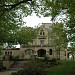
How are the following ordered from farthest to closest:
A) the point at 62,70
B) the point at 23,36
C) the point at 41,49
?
1. the point at 41,49
2. the point at 23,36
3. the point at 62,70

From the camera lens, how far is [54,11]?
768 inches

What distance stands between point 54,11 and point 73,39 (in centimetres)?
1243

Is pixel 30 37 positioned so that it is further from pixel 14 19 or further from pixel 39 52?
pixel 39 52

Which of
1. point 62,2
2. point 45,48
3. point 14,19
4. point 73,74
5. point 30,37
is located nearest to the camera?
point 62,2

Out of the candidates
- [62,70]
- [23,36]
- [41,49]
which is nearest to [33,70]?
[62,70]

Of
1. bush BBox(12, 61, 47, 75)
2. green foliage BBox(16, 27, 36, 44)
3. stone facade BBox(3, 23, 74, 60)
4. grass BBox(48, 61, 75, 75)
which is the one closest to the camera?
bush BBox(12, 61, 47, 75)

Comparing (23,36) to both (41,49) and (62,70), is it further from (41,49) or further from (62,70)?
(41,49)

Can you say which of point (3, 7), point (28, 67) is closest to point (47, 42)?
point (28, 67)

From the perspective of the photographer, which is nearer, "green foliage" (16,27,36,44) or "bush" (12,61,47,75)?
"bush" (12,61,47,75)

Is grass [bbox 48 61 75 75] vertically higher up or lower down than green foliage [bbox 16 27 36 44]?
lower down

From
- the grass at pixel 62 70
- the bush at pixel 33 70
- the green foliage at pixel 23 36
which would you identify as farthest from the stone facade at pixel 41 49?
the bush at pixel 33 70

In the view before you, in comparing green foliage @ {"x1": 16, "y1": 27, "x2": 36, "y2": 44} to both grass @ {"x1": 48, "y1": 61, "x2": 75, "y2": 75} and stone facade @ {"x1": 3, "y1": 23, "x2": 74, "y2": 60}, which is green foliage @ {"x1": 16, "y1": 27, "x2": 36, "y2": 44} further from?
stone facade @ {"x1": 3, "y1": 23, "x2": 74, "y2": 60}

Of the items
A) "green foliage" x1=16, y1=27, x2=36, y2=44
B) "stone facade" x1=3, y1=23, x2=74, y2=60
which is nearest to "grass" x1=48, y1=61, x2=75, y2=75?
"green foliage" x1=16, y1=27, x2=36, y2=44

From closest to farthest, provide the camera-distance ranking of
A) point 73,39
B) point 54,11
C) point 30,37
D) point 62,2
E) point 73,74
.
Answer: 1. point 62,2
2. point 54,11
3. point 73,74
4. point 73,39
5. point 30,37
